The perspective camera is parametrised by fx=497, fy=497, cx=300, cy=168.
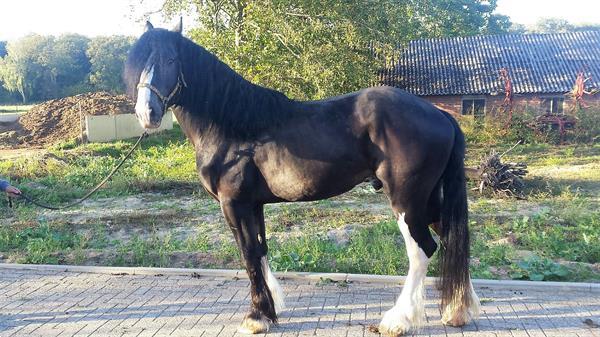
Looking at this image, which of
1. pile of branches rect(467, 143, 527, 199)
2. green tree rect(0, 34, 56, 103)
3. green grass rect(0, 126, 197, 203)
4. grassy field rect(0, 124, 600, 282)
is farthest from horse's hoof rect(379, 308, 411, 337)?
green tree rect(0, 34, 56, 103)

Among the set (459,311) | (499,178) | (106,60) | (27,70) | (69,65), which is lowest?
(499,178)

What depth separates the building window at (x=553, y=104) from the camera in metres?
21.7

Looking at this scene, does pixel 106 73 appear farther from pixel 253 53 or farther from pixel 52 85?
pixel 253 53

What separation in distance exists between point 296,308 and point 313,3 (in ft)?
35.7

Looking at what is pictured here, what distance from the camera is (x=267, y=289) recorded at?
12.1ft

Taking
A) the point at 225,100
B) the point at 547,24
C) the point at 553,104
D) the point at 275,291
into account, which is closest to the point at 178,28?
the point at 225,100

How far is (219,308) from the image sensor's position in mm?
4105

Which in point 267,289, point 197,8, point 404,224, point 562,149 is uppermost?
point 197,8

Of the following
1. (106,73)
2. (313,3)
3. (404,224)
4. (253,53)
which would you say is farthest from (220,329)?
(106,73)

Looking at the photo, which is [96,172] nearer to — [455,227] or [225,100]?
[225,100]

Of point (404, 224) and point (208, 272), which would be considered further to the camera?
point (208, 272)

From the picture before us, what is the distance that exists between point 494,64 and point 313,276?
22.1m


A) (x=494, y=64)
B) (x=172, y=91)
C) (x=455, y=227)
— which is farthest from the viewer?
(x=494, y=64)

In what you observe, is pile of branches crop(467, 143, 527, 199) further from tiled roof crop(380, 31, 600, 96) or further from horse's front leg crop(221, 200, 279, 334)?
tiled roof crop(380, 31, 600, 96)
